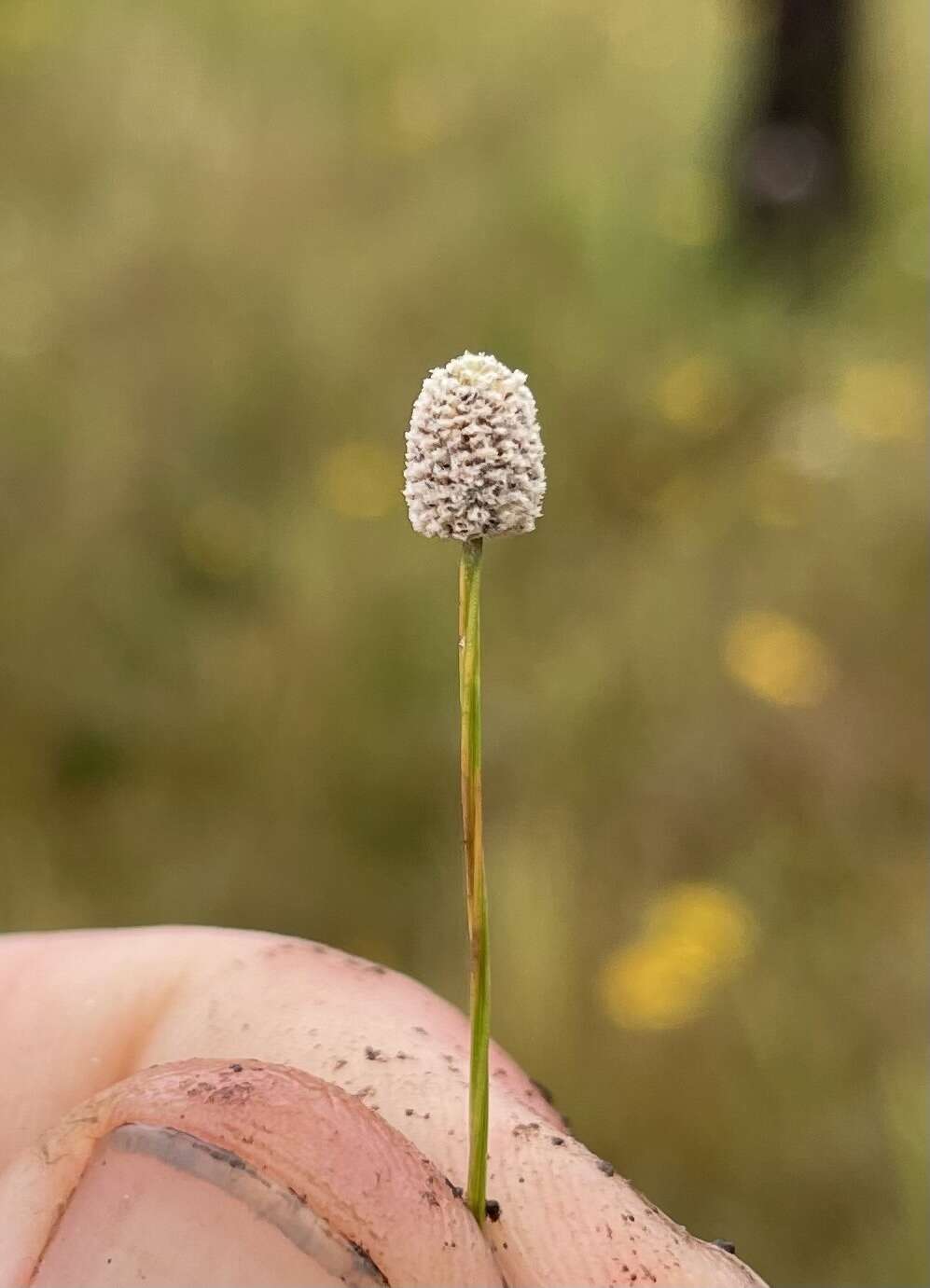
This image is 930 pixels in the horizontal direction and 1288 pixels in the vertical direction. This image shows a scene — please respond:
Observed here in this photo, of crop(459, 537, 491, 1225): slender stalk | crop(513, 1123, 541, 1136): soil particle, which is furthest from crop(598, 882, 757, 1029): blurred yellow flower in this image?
crop(459, 537, 491, 1225): slender stalk

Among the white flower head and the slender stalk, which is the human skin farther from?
the white flower head

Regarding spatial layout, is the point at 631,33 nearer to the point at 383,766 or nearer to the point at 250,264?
the point at 250,264

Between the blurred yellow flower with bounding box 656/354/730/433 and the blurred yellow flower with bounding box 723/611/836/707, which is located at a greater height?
the blurred yellow flower with bounding box 656/354/730/433

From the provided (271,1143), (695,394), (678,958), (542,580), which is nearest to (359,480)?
(542,580)

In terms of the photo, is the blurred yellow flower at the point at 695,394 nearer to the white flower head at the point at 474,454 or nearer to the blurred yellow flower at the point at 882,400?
the blurred yellow flower at the point at 882,400

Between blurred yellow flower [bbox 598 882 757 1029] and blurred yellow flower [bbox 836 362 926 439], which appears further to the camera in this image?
blurred yellow flower [bbox 836 362 926 439]

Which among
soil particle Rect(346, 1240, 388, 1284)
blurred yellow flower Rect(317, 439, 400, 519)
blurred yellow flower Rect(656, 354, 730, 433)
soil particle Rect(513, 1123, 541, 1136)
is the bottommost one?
soil particle Rect(513, 1123, 541, 1136)

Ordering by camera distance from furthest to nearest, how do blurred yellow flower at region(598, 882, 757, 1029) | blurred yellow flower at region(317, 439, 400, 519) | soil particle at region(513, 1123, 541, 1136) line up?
blurred yellow flower at region(317, 439, 400, 519) → blurred yellow flower at region(598, 882, 757, 1029) → soil particle at region(513, 1123, 541, 1136)

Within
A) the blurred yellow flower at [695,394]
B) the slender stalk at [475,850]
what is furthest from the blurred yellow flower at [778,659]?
the slender stalk at [475,850]
